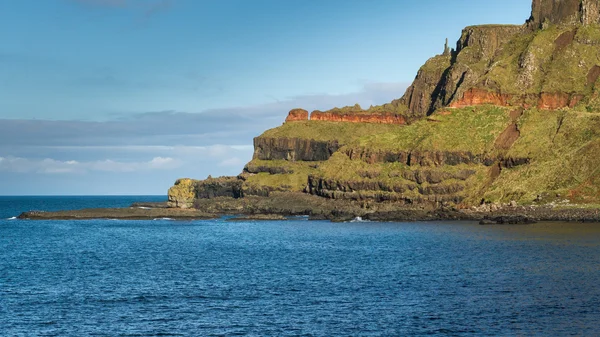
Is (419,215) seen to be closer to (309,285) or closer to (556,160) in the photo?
(556,160)

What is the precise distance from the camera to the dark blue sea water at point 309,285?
5472 cm

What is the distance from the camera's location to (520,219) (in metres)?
145

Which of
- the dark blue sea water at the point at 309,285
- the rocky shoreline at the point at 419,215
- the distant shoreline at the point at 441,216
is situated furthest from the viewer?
the rocky shoreline at the point at 419,215

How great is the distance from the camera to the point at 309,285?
72875 millimetres

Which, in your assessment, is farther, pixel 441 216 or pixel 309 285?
pixel 441 216

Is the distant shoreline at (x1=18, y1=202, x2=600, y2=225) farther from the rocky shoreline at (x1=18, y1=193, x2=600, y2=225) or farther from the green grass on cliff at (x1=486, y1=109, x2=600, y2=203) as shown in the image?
the green grass on cliff at (x1=486, y1=109, x2=600, y2=203)

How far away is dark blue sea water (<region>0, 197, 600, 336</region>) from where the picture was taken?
54.7 metres

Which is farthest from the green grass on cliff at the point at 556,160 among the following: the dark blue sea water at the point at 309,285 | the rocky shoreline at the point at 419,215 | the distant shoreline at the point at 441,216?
the dark blue sea water at the point at 309,285

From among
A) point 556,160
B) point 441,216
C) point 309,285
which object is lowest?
point 309,285

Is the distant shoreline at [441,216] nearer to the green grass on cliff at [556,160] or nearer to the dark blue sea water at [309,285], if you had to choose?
the green grass on cliff at [556,160]

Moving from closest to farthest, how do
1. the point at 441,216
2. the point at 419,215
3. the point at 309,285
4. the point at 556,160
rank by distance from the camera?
the point at 309,285 < the point at 441,216 < the point at 419,215 < the point at 556,160

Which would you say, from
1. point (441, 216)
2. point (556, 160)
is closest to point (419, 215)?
point (441, 216)

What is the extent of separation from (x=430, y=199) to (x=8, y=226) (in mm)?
99320

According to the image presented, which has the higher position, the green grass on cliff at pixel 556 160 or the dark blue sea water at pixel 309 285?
the green grass on cliff at pixel 556 160
